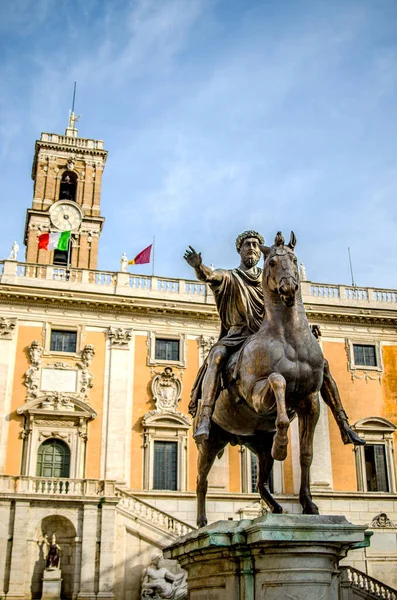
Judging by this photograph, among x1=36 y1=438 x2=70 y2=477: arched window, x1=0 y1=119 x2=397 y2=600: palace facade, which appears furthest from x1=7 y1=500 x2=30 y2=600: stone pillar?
x1=36 y1=438 x2=70 y2=477: arched window

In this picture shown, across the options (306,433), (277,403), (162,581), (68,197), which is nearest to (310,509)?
(306,433)

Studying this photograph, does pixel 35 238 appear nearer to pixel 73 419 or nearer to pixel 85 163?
pixel 85 163

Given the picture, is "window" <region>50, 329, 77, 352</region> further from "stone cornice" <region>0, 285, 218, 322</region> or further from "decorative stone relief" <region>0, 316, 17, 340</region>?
"decorative stone relief" <region>0, 316, 17, 340</region>

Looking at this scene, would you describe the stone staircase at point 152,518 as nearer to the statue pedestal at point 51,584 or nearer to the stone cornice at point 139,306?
the statue pedestal at point 51,584

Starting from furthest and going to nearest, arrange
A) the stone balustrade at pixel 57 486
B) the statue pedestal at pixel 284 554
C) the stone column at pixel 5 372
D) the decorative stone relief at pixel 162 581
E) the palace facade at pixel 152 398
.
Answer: the palace facade at pixel 152 398, the stone column at pixel 5 372, the stone balustrade at pixel 57 486, the decorative stone relief at pixel 162 581, the statue pedestal at pixel 284 554

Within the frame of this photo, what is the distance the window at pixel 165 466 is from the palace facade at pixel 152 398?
0.04 metres

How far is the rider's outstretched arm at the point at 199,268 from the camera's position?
296 inches

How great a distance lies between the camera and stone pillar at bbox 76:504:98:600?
22.4 meters

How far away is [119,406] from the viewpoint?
95.6 feet

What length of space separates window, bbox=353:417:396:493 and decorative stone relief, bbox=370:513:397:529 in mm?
1221

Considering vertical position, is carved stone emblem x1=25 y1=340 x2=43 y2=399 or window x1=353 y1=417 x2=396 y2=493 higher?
carved stone emblem x1=25 y1=340 x2=43 y2=399

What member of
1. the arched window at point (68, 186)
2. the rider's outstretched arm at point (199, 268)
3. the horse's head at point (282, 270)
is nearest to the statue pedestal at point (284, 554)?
the horse's head at point (282, 270)

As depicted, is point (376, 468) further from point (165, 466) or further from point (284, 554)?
point (284, 554)

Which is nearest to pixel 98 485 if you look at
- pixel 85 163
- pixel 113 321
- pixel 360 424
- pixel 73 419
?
pixel 73 419
